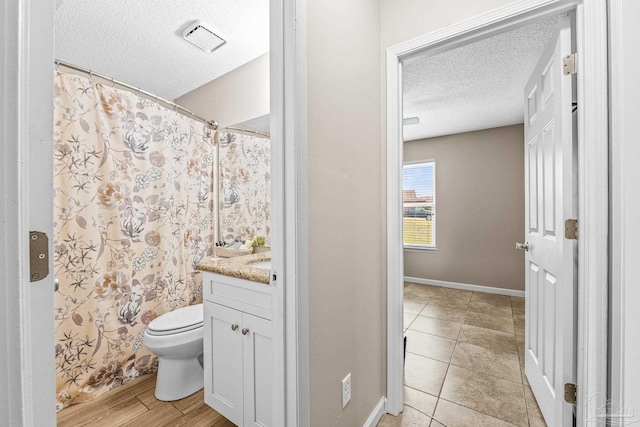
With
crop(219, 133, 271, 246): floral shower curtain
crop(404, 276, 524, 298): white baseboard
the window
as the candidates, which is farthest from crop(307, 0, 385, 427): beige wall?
the window

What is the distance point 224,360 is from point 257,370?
0.81 ft

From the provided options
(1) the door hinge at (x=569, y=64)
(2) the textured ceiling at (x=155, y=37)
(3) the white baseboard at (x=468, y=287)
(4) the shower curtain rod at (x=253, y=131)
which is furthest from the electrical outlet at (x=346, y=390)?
(3) the white baseboard at (x=468, y=287)

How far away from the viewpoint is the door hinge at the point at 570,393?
117cm

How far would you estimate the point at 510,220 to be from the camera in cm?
369

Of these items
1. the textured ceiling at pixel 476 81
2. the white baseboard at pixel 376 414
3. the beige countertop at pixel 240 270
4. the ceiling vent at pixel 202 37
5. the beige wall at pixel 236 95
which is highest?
the ceiling vent at pixel 202 37

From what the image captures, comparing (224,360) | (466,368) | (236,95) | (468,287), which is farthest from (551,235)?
(468,287)

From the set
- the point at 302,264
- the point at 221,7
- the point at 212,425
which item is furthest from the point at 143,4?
the point at 212,425

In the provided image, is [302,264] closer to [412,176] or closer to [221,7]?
[221,7]

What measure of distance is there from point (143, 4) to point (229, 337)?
6.59 feet

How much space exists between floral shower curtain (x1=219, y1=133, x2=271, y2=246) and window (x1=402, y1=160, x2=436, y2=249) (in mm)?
2966

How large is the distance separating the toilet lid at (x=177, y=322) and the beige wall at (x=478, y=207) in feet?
11.9

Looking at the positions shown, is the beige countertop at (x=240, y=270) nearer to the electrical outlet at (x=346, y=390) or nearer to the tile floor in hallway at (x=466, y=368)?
the electrical outlet at (x=346, y=390)

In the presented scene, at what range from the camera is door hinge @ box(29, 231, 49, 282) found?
0.40 metres

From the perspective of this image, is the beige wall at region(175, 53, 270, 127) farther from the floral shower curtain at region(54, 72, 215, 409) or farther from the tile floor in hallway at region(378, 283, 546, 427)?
the tile floor in hallway at region(378, 283, 546, 427)
